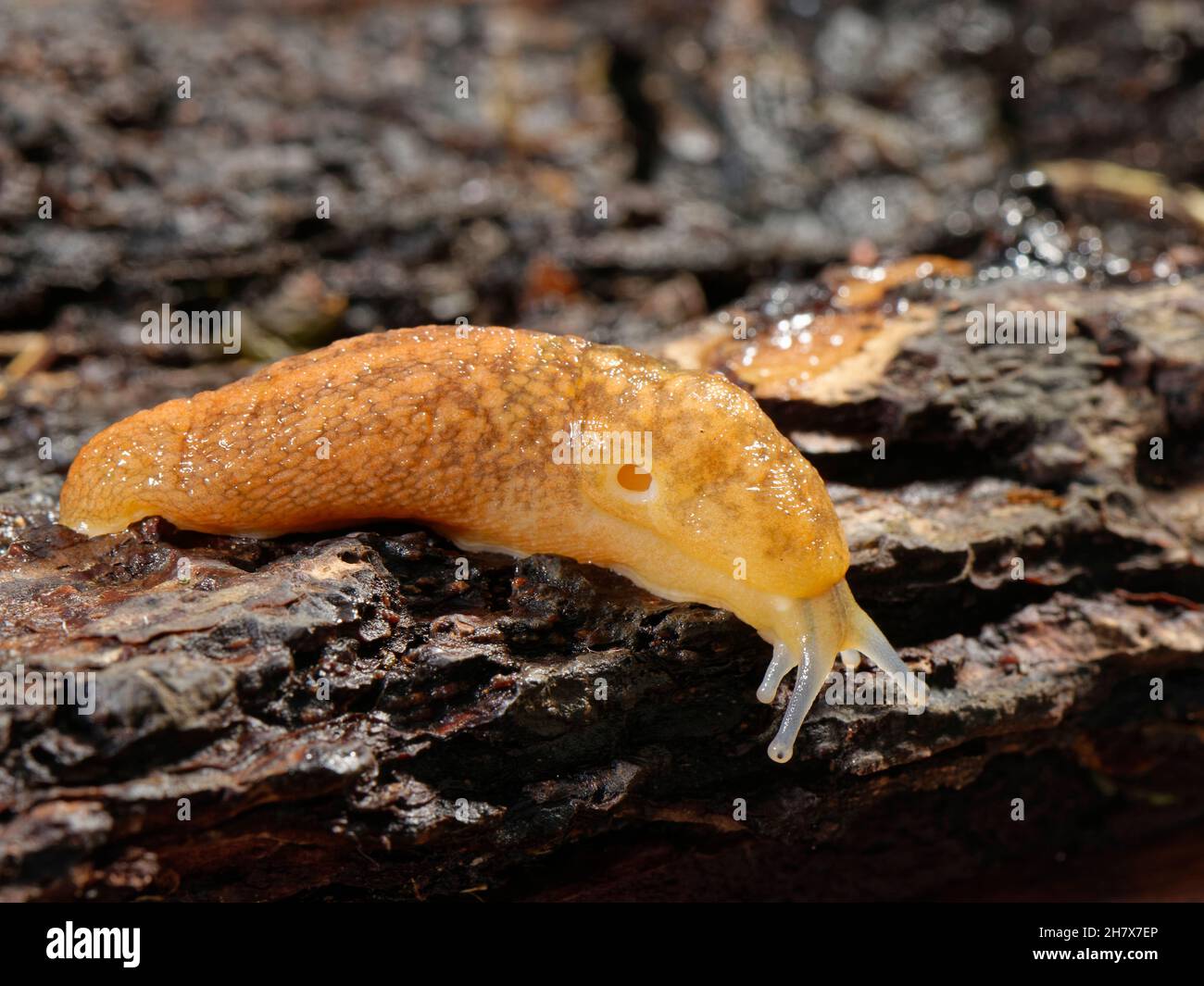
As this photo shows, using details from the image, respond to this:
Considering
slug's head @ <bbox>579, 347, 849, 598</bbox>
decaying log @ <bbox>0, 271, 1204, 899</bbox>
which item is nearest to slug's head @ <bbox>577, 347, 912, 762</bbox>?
slug's head @ <bbox>579, 347, 849, 598</bbox>

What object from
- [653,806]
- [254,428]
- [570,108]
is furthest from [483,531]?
[570,108]

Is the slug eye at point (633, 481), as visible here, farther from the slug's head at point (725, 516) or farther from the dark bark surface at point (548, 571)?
the dark bark surface at point (548, 571)

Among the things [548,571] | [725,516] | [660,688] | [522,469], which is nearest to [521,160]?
[522,469]

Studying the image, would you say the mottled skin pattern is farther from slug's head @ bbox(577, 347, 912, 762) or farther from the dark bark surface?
the dark bark surface

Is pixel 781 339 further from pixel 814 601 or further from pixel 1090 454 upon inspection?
pixel 814 601

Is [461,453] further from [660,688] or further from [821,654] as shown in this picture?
[821,654]

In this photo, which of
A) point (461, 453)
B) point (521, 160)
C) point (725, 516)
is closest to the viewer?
point (725, 516)

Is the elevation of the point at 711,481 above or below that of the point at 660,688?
above
